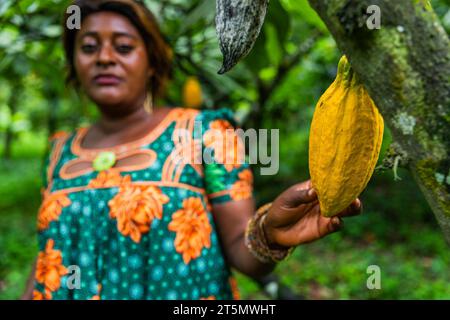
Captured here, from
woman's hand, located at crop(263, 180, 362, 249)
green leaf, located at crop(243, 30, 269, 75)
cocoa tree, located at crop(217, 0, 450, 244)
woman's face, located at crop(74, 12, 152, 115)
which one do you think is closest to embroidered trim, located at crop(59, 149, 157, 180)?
woman's face, located at crop(74, 12, 152, 115)

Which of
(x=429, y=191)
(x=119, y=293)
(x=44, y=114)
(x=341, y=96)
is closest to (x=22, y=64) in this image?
(x=119, y=293)

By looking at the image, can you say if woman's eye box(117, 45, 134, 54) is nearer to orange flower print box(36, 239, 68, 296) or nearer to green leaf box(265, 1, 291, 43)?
green leaf box(265, 1, 291, 43)

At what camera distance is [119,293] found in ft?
4.47

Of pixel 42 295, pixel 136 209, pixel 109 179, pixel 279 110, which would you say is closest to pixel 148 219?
pixel 136 209

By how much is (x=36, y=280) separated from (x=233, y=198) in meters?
0.58

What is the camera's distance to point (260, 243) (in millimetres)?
1118

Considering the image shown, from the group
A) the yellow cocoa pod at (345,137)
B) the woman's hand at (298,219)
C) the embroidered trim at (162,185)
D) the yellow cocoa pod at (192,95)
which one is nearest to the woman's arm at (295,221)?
the woman's hand at (298,219)

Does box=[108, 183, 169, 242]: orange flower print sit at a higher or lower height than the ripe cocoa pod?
lower

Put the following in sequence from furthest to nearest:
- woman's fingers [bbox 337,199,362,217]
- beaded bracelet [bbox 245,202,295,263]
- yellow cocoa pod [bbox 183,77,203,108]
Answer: yellow cocoa pod [bbox 183,77,203,108], beaded bracelet [bbox 245,202,295,263], woman's fingers [bbox 337,199,362,217]

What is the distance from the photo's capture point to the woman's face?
145 centimetres

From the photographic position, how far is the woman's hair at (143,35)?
1.48 meters

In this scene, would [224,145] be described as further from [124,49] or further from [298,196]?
[298,196]

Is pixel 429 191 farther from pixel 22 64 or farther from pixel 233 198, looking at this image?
pixel 22 64

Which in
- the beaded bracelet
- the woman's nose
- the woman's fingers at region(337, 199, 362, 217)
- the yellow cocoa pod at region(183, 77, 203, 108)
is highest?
the yellow cocoa pod at region(183, 77, 203, 108)
